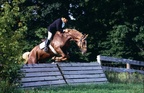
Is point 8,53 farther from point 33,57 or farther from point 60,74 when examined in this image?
point 33,57

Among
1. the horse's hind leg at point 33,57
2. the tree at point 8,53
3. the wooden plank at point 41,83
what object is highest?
the tree at point 8,53

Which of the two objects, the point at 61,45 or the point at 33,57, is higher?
the point at 61,45

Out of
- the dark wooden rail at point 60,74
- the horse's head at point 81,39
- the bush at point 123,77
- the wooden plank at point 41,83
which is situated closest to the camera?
the wooden plank at point 41,83

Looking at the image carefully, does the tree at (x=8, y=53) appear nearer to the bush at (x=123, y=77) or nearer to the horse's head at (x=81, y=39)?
the horse's head at (x=81, y=39)

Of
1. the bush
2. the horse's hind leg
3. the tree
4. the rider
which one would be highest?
the rider

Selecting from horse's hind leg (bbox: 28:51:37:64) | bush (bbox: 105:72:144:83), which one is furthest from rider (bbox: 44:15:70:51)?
bush (bbox: 105:72:144:83)

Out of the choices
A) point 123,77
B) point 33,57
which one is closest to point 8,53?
point 33,57

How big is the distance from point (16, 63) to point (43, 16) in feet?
62.1

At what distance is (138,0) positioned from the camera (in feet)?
102

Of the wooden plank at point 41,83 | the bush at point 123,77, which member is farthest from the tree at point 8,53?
the bush at point 123,77

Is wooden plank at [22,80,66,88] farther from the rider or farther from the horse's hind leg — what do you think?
the horse's hind leg

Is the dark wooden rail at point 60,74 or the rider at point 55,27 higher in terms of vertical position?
the rider at point 55,27

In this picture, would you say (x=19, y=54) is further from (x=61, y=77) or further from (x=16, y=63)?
(x=61, y=77)

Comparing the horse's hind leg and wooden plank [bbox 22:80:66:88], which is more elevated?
the horse's hind leg
